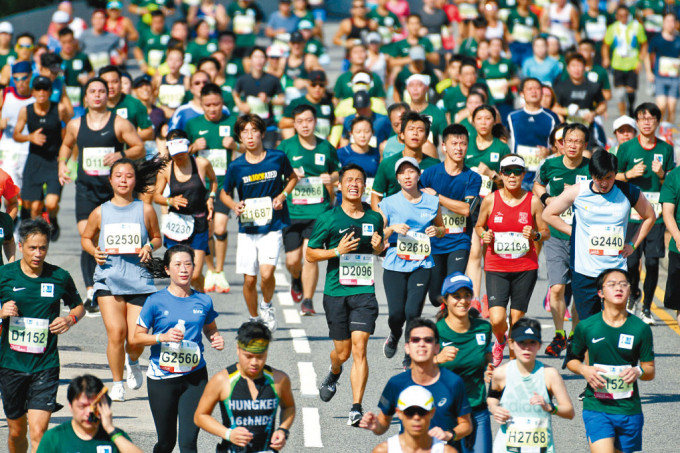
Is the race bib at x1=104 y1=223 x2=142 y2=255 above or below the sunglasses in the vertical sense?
above

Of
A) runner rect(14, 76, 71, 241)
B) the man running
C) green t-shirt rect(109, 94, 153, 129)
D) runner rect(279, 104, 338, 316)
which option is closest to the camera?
the man running

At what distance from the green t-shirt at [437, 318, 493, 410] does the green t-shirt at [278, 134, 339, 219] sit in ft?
18.7

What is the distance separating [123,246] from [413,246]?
248 centimetres

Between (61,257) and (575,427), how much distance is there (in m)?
8.83

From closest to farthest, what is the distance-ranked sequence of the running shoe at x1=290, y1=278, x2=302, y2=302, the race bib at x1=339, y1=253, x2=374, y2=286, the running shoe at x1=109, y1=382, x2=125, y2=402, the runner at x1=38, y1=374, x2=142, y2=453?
1. the runner at x1=38, y1=374, x2=142, y2=453
2. the race bib at x1=339, y1=253, x2=374, y2=286
3. the running shoe at x1=109, y1=382, x2=125, y2=402
4. the running shoe at x1=290, y1=278, x2=302, y2=302

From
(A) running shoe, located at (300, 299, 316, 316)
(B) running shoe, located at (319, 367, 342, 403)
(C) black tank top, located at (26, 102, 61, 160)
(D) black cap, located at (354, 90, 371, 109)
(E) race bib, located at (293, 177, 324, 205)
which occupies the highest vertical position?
(D) black cap, located at (354, 90, 371, 109)

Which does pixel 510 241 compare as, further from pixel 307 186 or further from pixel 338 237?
pixel 307 186

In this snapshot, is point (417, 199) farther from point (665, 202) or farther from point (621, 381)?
point (621, 381)

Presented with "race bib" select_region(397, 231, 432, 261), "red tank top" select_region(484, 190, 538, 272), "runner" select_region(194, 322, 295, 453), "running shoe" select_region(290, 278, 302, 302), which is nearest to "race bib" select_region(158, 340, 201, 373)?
"runner" select_region(194, 322, 295, 453)

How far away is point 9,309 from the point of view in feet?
31.1

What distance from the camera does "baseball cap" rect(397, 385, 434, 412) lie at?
756 centimetres

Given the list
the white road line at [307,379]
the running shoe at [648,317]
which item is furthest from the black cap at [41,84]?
the running shoe at [648,317]

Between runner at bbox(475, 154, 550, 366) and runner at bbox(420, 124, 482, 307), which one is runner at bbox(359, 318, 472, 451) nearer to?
runner at bbox(475, 154, 550, 366)

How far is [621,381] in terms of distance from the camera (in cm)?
910
